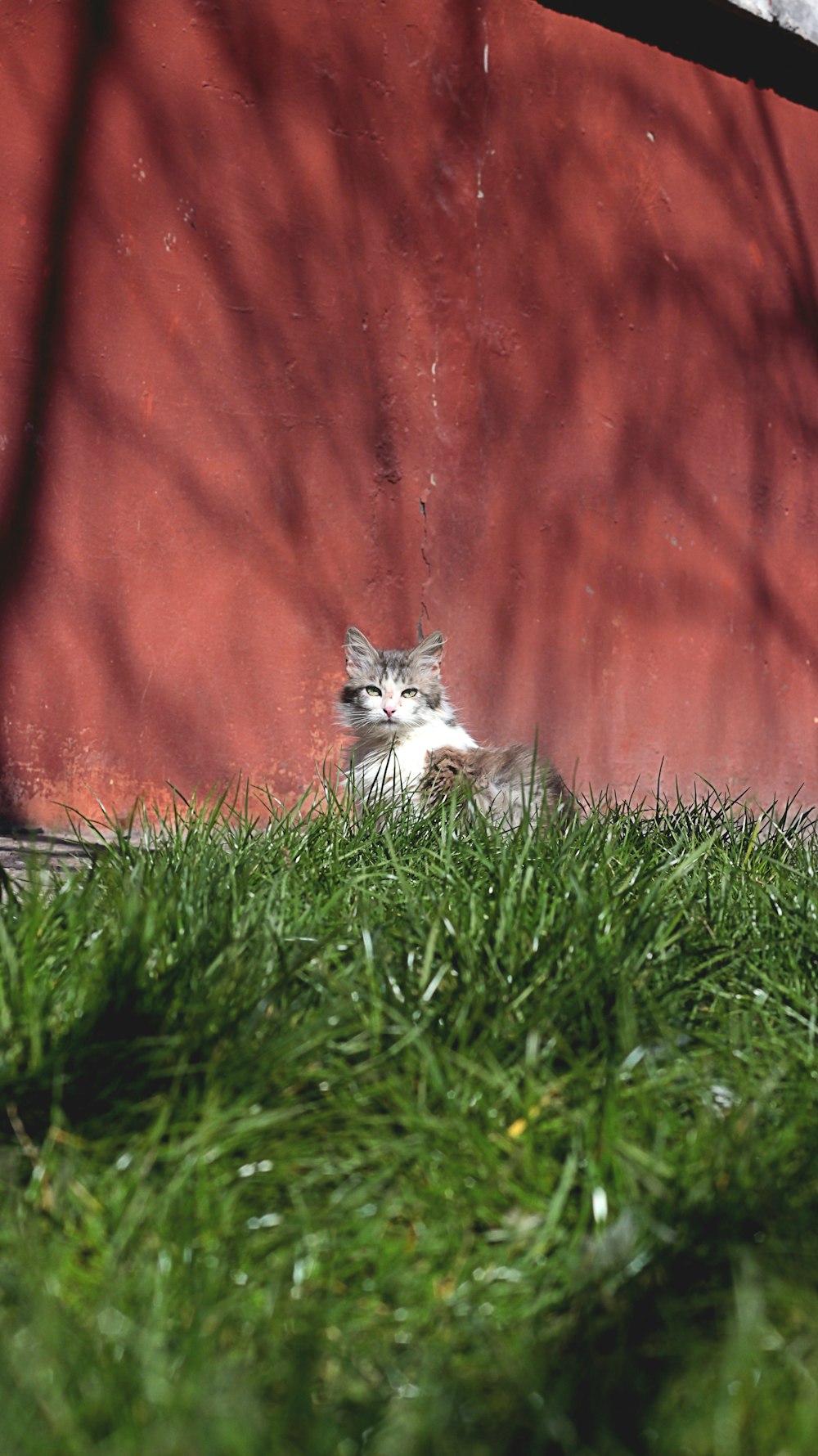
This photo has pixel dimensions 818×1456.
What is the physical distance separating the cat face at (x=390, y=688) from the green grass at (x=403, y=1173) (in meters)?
1.89

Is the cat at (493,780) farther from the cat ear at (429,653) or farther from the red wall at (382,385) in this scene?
the red wall at (382,385)

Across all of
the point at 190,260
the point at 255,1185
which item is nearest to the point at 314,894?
the point at 255,1185

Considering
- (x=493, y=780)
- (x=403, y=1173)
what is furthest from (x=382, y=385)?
(x=403, y=1173)

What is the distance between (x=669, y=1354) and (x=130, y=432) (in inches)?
141

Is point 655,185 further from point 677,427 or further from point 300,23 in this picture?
point 300,23

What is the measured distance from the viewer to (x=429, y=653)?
421cm

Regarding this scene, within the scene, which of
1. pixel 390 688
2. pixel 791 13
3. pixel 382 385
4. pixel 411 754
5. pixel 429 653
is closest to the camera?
pixel 411 754

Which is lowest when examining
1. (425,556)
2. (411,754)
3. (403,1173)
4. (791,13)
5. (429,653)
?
(403,1173)

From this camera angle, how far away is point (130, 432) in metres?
4.17

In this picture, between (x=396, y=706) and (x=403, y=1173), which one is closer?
(x=403, y=1173)

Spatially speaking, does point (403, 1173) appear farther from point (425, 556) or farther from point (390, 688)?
point (425, 556)

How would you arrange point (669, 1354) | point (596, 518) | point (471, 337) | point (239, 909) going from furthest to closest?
point (596, 518)
point (471, 337)
point (239, 909)
point (669, 1354)

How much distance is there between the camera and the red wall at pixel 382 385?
4055 millimetres

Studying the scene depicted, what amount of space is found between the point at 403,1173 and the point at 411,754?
2512 mm
